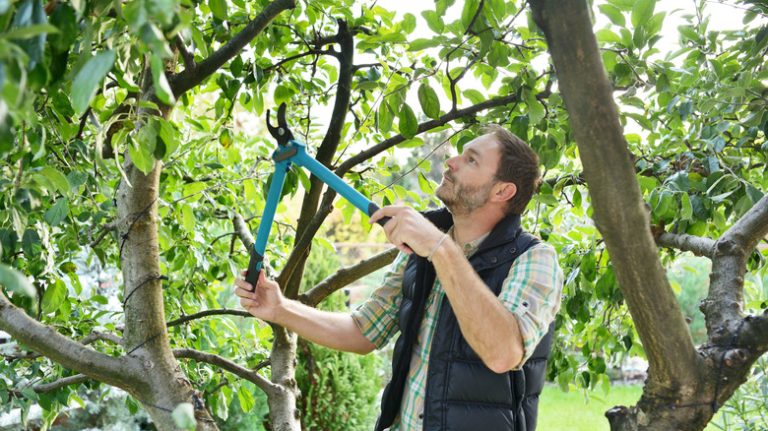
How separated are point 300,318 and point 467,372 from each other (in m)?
0.53

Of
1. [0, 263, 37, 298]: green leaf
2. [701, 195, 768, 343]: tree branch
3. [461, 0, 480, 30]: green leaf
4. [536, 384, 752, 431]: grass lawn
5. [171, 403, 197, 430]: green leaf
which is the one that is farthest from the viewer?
[536, 384, 752, 431]: grass lawn

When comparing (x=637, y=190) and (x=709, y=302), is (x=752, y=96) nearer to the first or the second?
(x=709, y=302)

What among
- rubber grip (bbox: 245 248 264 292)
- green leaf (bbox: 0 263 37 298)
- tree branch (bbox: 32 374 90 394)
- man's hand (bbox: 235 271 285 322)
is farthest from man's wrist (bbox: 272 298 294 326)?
green leaf (bbox: 0 263 37 298)

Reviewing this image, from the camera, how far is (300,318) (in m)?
2.09

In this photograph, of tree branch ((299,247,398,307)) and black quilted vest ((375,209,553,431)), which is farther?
tree branch ((299,247,398,307))

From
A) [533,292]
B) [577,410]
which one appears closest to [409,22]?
[533,292]

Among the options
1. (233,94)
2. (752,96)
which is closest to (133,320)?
(233,94)

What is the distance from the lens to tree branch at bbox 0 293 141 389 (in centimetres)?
163

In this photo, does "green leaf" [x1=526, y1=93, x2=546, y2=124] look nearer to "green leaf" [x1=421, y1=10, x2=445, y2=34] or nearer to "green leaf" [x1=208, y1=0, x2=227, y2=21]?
"green leaf" [x1=421, y1=10, x2=445, y2=34]

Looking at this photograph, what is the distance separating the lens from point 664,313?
119 centimetres

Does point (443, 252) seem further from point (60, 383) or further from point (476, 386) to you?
point (60, 383)

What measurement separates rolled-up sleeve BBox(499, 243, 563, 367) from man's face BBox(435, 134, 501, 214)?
0.82ft

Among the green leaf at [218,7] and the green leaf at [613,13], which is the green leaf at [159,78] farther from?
the green leaf at [613,13]

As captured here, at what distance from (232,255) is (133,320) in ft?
3.77
